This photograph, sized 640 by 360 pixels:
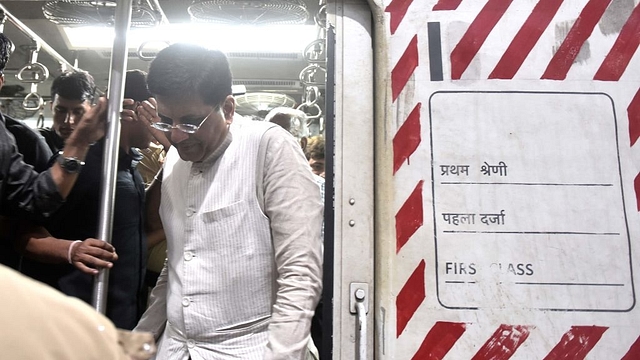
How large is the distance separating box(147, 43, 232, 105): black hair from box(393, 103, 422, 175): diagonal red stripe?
568mm

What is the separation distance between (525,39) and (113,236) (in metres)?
1.41

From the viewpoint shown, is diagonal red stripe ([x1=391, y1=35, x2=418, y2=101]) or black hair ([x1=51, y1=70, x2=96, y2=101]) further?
black hair ([x1=51, y1=70, x2=96, y2=101])

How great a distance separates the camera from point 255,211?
1.48 meters

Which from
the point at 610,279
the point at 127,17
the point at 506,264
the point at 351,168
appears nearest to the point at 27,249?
the point at 127,17

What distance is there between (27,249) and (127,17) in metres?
0.77

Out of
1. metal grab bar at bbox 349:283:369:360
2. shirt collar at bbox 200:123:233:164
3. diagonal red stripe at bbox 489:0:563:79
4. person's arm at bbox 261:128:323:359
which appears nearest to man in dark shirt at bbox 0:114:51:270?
shirt collar at bbox 200:123:233:164

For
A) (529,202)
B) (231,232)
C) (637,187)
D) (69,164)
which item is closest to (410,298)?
(529,202)

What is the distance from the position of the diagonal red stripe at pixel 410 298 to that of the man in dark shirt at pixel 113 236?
0.98 meters

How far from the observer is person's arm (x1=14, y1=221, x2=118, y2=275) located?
5.02ft

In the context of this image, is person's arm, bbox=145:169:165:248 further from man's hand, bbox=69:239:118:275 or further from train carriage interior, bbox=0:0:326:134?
man's hand, bbox=69:239:118:275

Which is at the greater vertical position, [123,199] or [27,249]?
[123,199]

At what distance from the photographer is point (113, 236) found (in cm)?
187

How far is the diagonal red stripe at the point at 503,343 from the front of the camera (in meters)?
1.34

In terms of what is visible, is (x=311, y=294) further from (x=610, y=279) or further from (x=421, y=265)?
(x=610, y=279)
